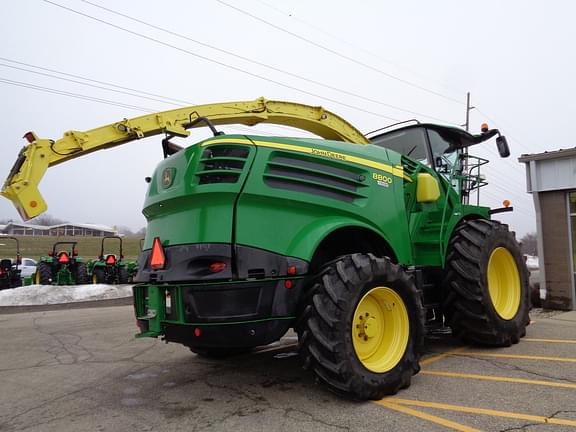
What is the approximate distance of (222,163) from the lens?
3.94 m

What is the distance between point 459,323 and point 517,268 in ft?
4.35

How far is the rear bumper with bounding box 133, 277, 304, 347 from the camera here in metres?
3.60

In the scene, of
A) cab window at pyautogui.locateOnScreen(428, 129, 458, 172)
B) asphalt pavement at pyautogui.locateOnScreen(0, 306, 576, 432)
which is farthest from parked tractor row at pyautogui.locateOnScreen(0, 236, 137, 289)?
cab window at pyautogui.locateOnScreen(428, 129, 458, 172)

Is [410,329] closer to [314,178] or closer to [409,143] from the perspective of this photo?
[314,178]

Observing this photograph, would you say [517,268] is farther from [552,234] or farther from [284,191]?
[552,234]

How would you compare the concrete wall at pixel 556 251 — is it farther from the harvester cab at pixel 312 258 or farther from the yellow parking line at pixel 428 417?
the yellow parking line at pixel 428 417

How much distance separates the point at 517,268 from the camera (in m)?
6.02

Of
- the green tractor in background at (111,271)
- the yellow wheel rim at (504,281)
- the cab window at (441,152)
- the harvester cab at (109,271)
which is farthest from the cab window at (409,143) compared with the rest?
the green tractor in background at (111,271)

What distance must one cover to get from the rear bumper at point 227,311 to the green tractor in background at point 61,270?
14440 millimetres

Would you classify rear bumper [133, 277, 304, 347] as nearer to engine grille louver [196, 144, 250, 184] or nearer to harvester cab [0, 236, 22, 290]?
engine grille louver [196, 144, 250, 184]

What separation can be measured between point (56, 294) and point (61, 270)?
237 cm

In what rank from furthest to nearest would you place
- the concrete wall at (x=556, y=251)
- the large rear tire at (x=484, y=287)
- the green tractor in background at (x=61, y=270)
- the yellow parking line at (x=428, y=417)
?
the green tractor in background at (x=61, y=270) → the concrete wall at (x=556, y=251) → the large rear tire at (x=484, y=287) → the yellow parking line at (x=428, y=417)

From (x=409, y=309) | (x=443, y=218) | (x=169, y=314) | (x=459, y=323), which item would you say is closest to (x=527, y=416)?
(x=409, y=309)

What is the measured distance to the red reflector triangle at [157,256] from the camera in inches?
158
